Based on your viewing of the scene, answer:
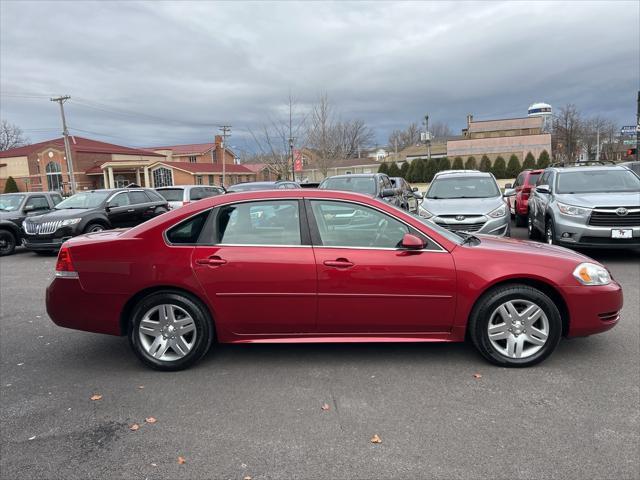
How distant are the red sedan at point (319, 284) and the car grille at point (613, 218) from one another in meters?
4.54

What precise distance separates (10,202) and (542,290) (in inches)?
561

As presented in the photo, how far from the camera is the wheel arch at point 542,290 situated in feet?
12.8

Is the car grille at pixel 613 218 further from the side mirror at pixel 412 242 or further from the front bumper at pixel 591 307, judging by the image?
the side mirror at pixel 412 242

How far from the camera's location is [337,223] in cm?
406

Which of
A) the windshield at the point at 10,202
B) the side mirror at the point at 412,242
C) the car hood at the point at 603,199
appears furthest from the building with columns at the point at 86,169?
the side mirror at the point at 412,242

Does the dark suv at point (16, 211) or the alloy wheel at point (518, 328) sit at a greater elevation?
the dark suv at point (16, 211)

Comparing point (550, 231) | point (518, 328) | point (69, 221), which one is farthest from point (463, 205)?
point (69, 221)

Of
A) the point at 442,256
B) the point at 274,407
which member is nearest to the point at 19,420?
the point at 274,407

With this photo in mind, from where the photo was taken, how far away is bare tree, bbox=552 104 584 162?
64375 mm

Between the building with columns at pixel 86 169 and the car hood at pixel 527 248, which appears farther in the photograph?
the building with columns at pixel 86 169

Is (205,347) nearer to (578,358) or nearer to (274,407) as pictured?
(274,407)

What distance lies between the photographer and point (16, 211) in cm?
1262

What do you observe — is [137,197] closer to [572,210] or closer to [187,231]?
[187,231]

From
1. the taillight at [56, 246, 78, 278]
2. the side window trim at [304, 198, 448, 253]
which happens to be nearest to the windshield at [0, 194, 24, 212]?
the taillight at [56, 246, 78, 278]
